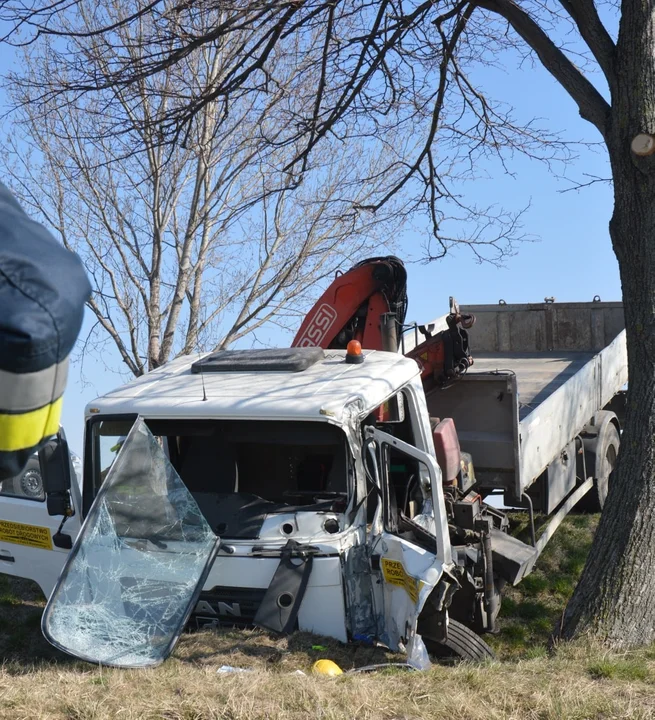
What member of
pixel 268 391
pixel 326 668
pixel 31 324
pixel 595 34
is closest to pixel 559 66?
pixel 595 34

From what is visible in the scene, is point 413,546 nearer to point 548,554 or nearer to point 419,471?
point 419,471

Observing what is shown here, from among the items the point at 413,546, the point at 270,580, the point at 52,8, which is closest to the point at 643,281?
the point at 413,546

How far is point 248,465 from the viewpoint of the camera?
20.4ft

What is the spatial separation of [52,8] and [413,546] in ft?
19.3

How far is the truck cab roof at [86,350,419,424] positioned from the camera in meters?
5.60

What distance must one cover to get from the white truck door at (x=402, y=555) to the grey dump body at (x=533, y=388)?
2.14 m

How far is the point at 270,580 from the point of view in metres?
5.40

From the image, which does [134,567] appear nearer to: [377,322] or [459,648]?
[459,648]

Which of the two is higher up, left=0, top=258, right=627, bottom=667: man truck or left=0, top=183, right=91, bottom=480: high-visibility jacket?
left=0, top=183, right=91, bottom=480: high-visibility jacket

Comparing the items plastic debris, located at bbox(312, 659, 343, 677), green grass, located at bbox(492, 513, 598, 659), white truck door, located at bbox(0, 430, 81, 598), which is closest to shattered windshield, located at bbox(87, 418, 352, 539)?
white truck door, located at bbox(0, 430, 81, 598)

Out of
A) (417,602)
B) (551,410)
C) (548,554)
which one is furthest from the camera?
(548,554)

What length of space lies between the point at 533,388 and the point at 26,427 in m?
8.09

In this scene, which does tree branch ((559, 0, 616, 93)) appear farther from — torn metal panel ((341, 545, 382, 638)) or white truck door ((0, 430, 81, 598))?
white truck door ((0, 430, 81, 598))

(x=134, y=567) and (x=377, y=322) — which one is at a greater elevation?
(x=377, y=322)
